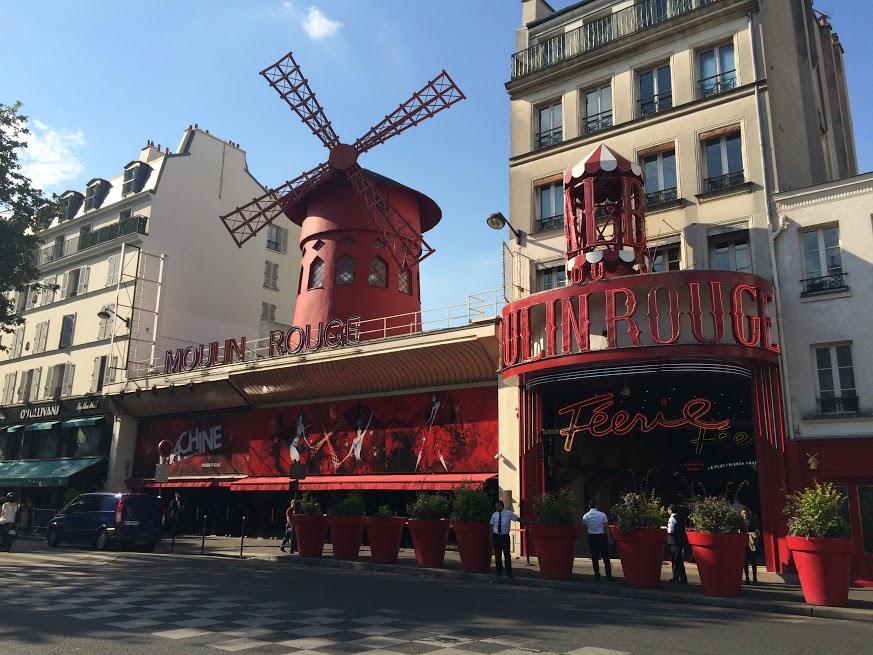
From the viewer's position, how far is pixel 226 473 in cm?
2462

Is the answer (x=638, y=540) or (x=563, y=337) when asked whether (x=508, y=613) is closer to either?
(x=638, y=540)

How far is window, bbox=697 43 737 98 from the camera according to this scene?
16.0m

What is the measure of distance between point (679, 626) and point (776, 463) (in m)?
6.75

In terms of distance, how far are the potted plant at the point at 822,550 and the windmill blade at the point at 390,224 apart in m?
16.7

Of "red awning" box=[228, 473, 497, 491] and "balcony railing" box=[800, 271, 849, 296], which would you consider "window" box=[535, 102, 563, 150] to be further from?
"red awning" box=[228, 473, 497, 491]

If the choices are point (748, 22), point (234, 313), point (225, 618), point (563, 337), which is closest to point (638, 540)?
point (563, 337)

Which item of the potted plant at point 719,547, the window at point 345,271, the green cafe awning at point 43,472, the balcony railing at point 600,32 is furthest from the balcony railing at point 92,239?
the potted plant at point 719,547

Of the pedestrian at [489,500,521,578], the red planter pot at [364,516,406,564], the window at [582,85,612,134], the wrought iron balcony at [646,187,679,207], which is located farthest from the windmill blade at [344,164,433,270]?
the pedestrian at [489,500,521,578]

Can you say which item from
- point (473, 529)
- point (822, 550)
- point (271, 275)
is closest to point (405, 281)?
point (271, 275)

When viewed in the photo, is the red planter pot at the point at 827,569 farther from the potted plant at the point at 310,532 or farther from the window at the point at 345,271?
the window at the point at 345,271

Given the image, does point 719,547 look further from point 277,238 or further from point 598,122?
point 277,238

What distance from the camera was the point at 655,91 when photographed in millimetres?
17203

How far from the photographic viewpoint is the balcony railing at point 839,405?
13180 mm

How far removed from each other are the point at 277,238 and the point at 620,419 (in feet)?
78.4
